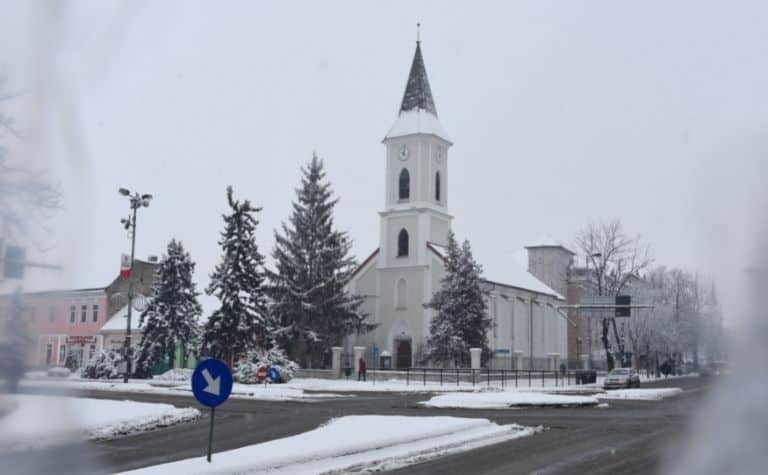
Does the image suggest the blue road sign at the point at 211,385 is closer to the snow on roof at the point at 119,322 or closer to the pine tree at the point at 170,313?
the pine tree at the point at 170,313

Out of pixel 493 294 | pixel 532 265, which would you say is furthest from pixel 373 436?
pixel 532 265

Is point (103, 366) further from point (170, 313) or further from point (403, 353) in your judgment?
point (403, 353)

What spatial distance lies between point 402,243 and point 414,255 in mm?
2082

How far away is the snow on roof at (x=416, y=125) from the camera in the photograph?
7475 cm

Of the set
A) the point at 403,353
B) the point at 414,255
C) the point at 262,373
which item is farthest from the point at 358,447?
the point at 414,255

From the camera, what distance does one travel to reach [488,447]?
51.5 ft

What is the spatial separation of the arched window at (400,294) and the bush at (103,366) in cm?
2608

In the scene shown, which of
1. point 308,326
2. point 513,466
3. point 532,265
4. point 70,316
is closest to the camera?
point 70,316

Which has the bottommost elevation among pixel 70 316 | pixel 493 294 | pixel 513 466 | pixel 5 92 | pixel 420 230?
pixel 513 466

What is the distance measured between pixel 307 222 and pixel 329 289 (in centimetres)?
550

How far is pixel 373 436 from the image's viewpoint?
52.0ft

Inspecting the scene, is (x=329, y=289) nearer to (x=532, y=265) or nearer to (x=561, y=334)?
(x=561, y=334)

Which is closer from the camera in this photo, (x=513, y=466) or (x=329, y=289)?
(x=513, y=466)

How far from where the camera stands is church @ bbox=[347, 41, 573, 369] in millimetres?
71312
